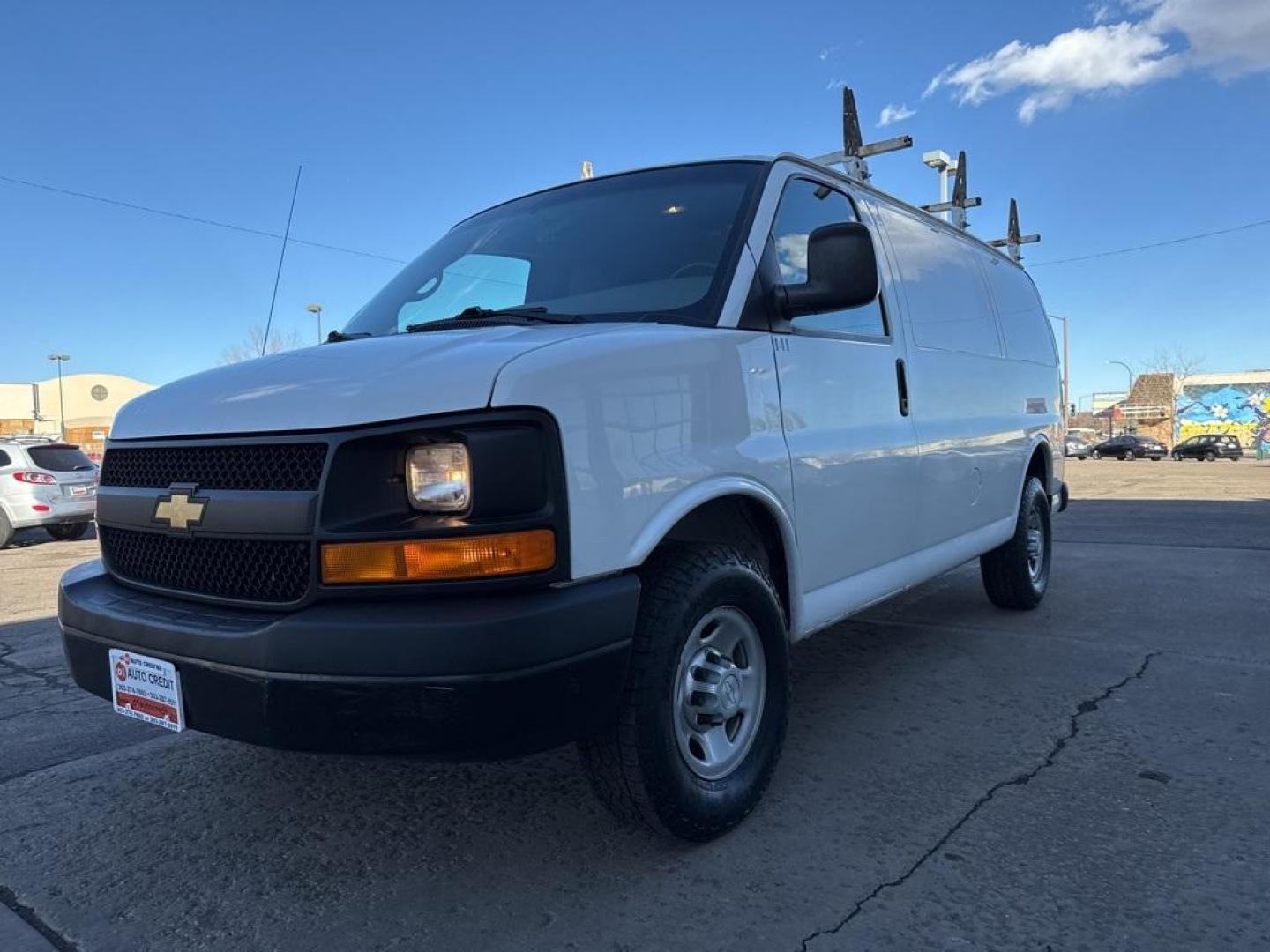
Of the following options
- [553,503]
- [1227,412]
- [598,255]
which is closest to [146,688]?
[553,503]

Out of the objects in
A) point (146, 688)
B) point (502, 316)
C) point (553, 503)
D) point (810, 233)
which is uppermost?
point (810, 233)

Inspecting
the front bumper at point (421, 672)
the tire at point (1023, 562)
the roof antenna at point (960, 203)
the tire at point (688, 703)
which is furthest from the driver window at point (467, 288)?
the roof antenna at point (960, 203)

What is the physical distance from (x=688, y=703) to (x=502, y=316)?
132cm

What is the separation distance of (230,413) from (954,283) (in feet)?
12.2

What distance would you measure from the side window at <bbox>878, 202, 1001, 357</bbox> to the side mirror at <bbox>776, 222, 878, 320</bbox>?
3.97 ft

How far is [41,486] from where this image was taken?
479 inches

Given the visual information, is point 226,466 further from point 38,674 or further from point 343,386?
point 38,674

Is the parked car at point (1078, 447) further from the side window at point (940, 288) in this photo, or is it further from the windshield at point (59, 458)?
the side window at point (940, 288)

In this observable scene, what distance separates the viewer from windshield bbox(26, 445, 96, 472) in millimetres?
12312

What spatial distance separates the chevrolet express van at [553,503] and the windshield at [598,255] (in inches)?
0.5

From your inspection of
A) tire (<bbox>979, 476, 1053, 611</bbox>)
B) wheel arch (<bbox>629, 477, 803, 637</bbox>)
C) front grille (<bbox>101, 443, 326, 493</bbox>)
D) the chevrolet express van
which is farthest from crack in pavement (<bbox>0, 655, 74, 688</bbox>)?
tire (<bbox>979, 476, 1053, 611</bbox>)

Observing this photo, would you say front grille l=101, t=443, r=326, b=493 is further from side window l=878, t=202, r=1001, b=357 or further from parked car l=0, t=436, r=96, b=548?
parked car l=0, t=436, r=96, b=548

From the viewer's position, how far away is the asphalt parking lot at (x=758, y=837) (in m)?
2.14

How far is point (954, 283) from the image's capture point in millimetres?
4625
